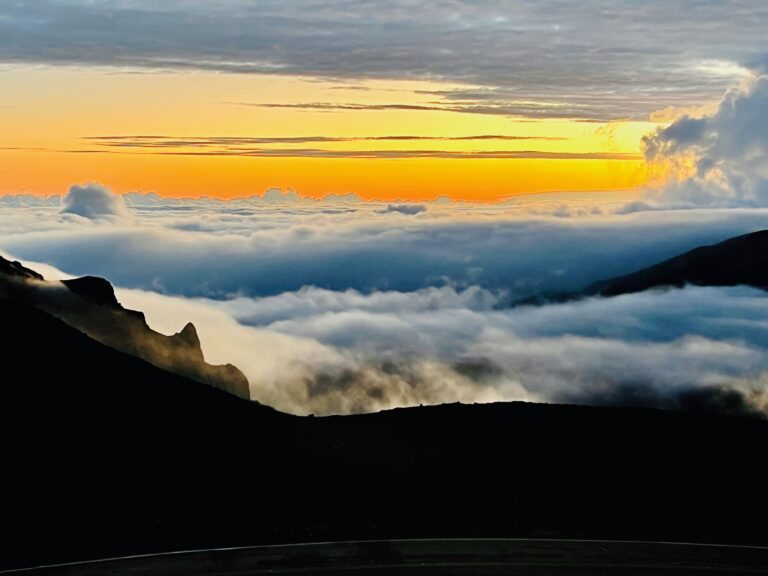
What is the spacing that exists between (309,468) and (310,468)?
0.09m

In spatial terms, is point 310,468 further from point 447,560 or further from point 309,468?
point 447,560

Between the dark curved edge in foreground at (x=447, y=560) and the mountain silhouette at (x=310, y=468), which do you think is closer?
the dark curved edge in foreground at (x=447, y=560)

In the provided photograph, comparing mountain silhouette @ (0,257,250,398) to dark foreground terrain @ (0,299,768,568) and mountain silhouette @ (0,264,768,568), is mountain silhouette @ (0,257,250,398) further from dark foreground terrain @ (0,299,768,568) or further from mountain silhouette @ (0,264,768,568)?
mountain silhouette @ (0,264,768,568)

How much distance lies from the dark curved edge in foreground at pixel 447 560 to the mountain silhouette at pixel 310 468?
330 centimetres

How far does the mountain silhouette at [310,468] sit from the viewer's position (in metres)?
62.1

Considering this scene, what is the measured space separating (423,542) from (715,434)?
40.2 m

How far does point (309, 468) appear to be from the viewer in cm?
7500

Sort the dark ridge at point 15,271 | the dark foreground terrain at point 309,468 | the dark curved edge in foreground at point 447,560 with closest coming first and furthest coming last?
the dark curved edge in foreground at point 447,560
the dark foreground terrain at point 309,468
the dark ridge at point 15,271

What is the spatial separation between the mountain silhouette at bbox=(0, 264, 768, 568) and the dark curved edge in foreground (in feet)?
10.8

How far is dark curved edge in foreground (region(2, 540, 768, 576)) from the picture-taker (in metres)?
51.0

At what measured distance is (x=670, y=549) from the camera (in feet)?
186

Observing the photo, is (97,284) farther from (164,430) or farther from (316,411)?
(316,411)

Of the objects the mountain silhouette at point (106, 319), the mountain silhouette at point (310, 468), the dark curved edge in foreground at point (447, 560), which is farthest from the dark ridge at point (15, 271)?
the dark curved edge in foreground at point (447, 560)

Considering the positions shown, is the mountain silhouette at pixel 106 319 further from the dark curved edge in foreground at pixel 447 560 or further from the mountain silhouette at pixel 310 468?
the dark curved edge in foreground at pixel 447 560
